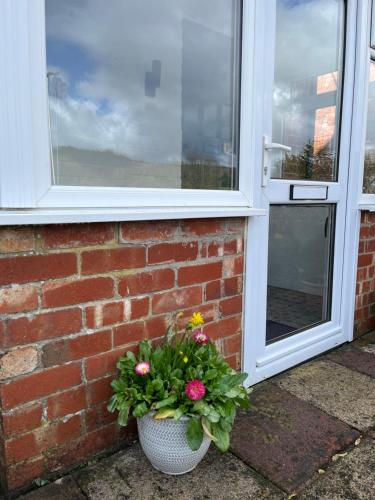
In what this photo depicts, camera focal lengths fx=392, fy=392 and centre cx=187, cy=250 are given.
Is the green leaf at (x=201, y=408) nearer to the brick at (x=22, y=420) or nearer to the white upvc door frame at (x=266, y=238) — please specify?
the brick at (x=22, y=420)

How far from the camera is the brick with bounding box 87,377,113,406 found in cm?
146

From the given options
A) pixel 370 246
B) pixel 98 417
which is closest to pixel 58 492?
pixel 98 417

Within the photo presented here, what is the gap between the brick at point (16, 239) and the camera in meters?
1.19

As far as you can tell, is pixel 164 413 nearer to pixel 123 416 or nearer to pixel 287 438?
pixel 123 416

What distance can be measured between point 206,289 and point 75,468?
0.88 m

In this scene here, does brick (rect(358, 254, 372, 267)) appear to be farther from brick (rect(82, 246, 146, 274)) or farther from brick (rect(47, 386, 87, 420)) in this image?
brick (rect(47, 386, 87, 420))

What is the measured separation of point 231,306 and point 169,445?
766 mm

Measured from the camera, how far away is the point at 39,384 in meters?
1.32

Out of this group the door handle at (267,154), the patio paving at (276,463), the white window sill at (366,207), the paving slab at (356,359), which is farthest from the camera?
the white window sill at (366,207)

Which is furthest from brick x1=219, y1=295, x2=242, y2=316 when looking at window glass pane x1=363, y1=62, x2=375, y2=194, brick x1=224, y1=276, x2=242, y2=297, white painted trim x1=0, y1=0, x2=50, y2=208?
window glass pane x1=363, y1=62, x2=375, y2=194

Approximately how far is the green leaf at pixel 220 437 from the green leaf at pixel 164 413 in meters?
0.15

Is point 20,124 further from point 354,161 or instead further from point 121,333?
point 354,161

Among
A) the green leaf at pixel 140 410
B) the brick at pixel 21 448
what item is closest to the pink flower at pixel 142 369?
the green leaf at pixel 140 410

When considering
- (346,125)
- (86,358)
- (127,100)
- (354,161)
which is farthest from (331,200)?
(86,358)
